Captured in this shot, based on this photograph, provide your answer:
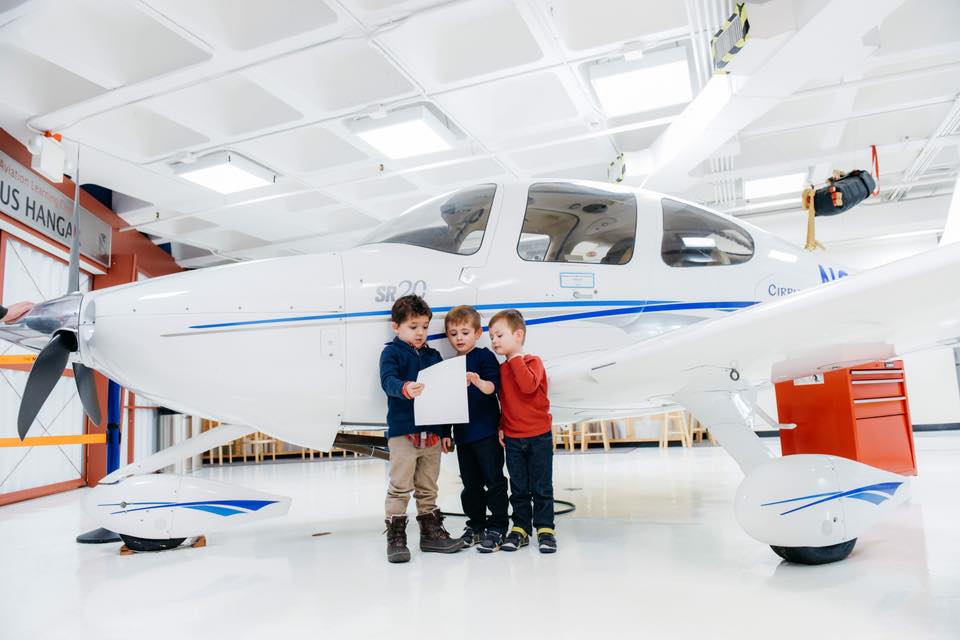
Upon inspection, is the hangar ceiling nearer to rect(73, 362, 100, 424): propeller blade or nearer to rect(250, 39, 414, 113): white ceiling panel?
rect(250, 39, 414, 113): white ceiling panel

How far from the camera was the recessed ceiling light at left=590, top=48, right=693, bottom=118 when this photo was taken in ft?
18.0

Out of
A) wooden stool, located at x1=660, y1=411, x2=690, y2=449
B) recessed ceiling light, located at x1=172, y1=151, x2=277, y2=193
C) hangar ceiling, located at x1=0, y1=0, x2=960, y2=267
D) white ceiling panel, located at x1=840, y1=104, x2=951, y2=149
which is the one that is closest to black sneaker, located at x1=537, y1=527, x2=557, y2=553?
hangar ceiling, located at x1=0, y1=0, x2=960, y2=267

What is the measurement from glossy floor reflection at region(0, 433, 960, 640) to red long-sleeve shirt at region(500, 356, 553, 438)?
1.96 ft

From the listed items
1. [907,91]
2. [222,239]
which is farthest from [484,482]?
[222,239]

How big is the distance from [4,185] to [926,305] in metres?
7.94

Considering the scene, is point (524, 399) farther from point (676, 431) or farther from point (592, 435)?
point (676, 431)

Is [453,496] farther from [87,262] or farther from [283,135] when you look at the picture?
[87,262]

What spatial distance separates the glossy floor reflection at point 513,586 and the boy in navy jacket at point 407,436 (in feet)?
0.49

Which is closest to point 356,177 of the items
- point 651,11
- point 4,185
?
point 4,185

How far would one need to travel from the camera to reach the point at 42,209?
7164mm

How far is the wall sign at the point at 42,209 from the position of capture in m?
6.42

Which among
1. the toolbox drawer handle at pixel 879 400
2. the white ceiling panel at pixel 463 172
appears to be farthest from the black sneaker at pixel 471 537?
the white ceiling panel at pixel 463 172

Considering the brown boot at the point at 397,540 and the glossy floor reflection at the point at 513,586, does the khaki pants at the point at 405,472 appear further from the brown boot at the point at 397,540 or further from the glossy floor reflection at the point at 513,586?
the glossy floor reflection at the point at 513,586

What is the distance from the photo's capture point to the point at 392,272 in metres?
3.18
